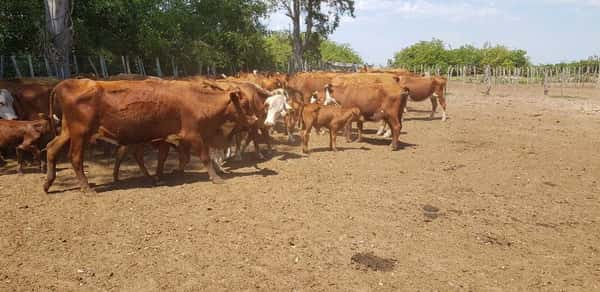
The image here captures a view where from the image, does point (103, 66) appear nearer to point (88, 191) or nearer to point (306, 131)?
point (306, 131)

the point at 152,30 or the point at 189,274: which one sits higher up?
the point at 152,30

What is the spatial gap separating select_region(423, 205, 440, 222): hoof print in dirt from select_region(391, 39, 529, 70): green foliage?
69.9 metres

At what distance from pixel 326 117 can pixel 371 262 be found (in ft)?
21.3

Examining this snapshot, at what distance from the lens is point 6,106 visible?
404 inches

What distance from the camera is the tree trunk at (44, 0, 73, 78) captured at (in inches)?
493

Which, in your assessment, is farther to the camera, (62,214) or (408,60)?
(408,60)

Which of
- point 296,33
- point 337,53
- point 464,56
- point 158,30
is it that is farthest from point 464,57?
point 158,30

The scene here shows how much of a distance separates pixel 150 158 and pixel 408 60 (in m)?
75.6

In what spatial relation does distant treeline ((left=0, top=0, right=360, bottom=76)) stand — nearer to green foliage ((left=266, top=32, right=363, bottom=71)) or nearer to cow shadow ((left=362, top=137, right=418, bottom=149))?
cow shadow ((left=362, top=137, right=418, bottom=149))

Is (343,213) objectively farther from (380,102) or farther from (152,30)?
(152,30)

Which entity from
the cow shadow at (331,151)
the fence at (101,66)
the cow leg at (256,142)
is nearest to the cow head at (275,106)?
the cow leg at (256,142)

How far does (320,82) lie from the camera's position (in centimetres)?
1683

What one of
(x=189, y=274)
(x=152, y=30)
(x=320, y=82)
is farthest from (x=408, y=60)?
(x=189, y=274)

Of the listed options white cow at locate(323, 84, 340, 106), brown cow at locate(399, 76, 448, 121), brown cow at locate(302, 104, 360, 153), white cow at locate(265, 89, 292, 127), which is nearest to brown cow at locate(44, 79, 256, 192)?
white cow at locate(265, 89, 292, 127)
